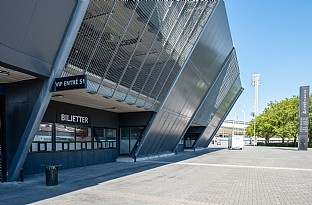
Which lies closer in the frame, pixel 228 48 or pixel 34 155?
pixel 34 155

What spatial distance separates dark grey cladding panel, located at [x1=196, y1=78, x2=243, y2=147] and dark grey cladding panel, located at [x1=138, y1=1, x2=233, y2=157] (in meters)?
10.8

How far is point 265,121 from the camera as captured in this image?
60.3 metres

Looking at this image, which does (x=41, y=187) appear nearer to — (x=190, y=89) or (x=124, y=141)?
(x=124, y=141)

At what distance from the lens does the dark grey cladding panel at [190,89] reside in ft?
68.3

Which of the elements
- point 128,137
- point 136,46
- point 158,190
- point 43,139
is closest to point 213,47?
point 128,137

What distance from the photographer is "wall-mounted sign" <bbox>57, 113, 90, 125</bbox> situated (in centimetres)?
1513

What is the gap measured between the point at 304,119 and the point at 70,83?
134ft

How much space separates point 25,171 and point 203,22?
16.4 meters

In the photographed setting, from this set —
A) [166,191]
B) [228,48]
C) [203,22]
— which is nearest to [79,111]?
[166,191]

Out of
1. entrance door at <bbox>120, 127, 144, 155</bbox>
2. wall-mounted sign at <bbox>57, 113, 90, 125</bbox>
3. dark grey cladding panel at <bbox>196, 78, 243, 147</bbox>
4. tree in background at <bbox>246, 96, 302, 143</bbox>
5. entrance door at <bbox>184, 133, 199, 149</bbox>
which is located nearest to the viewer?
wall-mounted sign at <bbox>57, 113, 90, 125</bbox>

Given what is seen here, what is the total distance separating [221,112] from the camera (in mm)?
40500

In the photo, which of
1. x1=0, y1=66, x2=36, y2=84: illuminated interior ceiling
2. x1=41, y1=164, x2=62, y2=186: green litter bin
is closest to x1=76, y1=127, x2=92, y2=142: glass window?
x1=41, y1=164, x2=62, y2=186: green litter bin

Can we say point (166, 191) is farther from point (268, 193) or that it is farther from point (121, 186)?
point (268, 193)

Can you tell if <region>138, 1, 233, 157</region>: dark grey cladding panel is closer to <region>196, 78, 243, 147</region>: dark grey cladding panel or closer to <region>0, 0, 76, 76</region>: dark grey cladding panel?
<region>196, 78, 243, 147</region>: dark grey cladding panel
